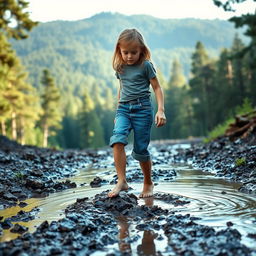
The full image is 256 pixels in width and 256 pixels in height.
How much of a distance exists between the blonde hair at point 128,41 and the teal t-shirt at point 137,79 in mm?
76

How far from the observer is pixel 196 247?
246cm

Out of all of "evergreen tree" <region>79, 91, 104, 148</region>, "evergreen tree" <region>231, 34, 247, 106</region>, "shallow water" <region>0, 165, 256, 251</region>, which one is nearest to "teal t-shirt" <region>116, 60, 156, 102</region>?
"shallow water" <region>0, 165, 256, 251</region>

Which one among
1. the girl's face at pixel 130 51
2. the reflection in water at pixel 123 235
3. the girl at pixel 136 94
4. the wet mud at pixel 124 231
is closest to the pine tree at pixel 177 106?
the girl at pixel 136 94

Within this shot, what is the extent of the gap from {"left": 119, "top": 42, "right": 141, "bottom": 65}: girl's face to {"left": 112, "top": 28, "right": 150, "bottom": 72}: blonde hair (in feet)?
0.16

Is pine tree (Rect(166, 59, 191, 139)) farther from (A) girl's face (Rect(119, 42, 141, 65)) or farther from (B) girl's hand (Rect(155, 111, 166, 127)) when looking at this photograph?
(B) girl's hand (Rect(155, 111, 166, 127))

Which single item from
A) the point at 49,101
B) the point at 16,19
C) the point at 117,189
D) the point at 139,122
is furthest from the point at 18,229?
the point at 49,101

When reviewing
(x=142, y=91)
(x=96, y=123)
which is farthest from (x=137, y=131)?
(x=96, y=123)

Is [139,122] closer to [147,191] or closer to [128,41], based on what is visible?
[147,191]

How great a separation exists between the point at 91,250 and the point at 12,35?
19782mm

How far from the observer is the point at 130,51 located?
188 inches

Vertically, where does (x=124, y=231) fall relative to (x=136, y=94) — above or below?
below

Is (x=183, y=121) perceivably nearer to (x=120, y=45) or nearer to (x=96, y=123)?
(x=96, y=123)

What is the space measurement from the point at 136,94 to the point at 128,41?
2.23 ft

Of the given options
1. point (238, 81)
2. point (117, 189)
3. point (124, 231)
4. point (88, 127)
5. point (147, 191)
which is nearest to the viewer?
point (124, 231)
